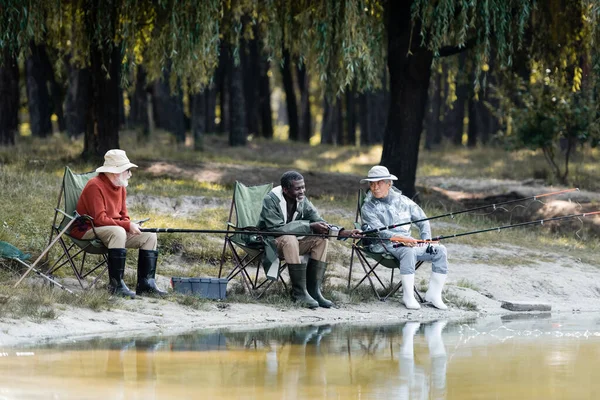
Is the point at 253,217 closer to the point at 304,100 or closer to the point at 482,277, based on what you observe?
the point at 482,277

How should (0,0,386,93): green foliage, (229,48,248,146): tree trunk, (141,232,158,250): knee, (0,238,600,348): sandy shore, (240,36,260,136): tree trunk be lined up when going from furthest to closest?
(240,36,260,136): tree trunk, (229,48,248,146): tree trunk, (0,0,386,93): green foliage, (141,232,158,250): knee, (0,238,600,348): sandy shore

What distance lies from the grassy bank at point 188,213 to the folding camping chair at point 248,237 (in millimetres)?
204

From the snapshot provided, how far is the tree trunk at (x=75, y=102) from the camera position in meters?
Result: 25.2

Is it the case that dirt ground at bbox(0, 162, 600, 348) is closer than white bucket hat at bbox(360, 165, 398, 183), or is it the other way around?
dirt ground at bbox(0, 162, 600, 348)

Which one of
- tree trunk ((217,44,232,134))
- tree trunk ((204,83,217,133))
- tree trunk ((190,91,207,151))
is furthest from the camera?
tree trunk ((204,83,217,133))

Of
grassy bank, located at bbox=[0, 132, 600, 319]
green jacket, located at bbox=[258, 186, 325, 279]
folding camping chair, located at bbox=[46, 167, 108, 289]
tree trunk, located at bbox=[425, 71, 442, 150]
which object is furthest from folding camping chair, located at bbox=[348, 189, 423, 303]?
tree trunk, located at bbox=[425, 71, 442, 150]

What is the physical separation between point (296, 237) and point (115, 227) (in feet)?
5.20

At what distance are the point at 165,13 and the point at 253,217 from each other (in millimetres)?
4827

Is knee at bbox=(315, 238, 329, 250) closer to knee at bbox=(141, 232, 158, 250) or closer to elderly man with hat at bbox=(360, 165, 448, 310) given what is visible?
elderly man with hat at bbox=(360, 165, 448, 310)

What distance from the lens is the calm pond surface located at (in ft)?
20.5

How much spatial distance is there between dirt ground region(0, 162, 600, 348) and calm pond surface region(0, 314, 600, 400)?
41cm

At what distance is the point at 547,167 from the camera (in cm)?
2350

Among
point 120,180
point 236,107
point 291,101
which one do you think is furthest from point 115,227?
point 291,101

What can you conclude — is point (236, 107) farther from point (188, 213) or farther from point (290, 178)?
point (290, 178)
